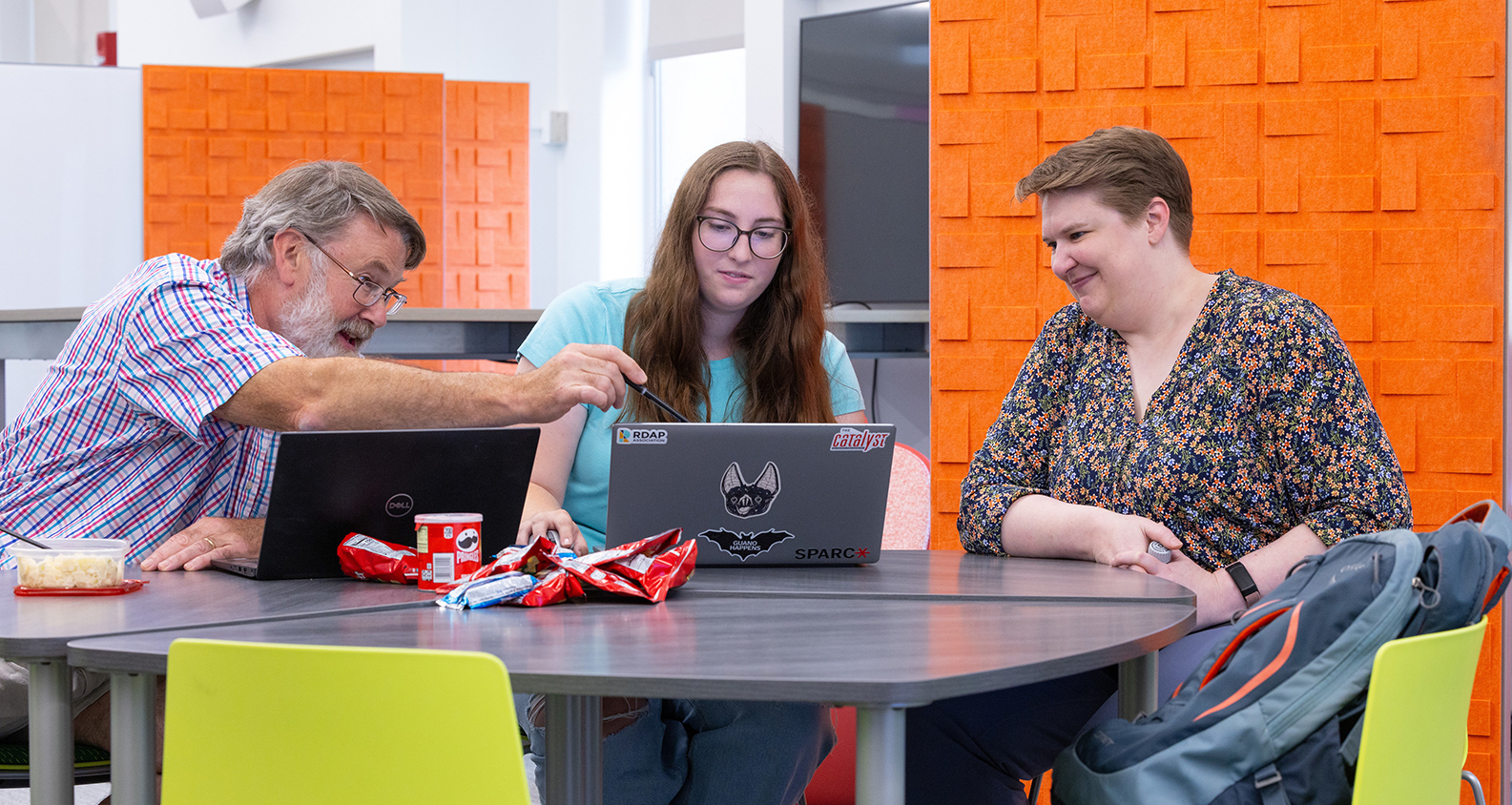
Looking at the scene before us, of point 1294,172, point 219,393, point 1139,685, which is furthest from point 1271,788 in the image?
point 1294,172

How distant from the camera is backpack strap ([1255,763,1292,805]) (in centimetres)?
110

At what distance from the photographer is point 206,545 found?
1652 millimetres

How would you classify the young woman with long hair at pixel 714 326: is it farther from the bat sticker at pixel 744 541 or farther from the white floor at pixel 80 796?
→ the white floor at pixel 80 796

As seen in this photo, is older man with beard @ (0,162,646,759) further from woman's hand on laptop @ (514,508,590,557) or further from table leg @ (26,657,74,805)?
table leg @ (26,657,74,805)

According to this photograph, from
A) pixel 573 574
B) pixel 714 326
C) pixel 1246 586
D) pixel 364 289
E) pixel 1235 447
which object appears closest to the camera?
pixel 573 574

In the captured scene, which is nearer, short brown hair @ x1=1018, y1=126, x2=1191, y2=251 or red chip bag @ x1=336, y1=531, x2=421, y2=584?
red chip bag @ x1=336, y1=531, x2=421, y2=584

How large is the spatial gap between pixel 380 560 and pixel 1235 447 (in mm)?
1175

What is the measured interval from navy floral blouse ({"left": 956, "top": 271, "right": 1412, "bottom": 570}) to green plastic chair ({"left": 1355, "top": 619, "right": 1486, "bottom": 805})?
0.61 meters

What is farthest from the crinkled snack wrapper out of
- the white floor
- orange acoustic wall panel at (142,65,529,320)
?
orange acoustic wall panel at (142,65,529,320)

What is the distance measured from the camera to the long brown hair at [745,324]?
212 cm

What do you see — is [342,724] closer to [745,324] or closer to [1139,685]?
[1139,685]

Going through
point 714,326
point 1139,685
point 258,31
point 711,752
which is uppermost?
point 258,31

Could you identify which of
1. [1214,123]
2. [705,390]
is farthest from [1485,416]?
[705,390]

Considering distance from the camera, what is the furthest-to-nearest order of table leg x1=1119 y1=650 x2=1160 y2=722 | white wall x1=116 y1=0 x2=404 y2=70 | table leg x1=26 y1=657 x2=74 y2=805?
white wall x1=116 y1=0 x2=404 y2=70, table leg x1=1119 y1=650 x2=1160 y2=722, table leg x1=26 y1=657 x2=74 y2=805
